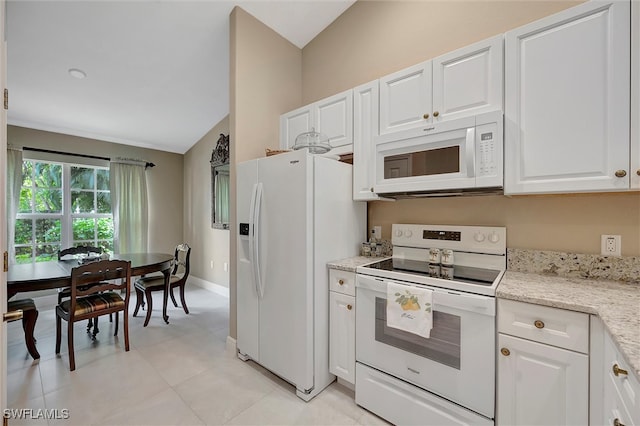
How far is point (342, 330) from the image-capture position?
194 centimetres

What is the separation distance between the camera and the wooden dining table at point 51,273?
7.13ft

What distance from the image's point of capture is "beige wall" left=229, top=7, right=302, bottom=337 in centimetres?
246

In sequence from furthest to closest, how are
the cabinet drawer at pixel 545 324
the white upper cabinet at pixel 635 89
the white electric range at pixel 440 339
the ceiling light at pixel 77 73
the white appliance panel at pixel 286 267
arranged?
the ceiling light at pixel 77 73 < the white appliance panel at pixel 286 267 < the white electric range at pixel 440 339 < the white upper cabinet at pixel 635 89 < the cabinet drawer at pixel 545 324

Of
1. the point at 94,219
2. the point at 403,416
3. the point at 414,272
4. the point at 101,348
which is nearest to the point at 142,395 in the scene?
the point at 101,348

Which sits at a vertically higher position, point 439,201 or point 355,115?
point 355,115

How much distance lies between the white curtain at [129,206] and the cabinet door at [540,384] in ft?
15.8

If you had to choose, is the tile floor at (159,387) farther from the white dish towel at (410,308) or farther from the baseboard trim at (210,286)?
the baseboard trim at (210,286)

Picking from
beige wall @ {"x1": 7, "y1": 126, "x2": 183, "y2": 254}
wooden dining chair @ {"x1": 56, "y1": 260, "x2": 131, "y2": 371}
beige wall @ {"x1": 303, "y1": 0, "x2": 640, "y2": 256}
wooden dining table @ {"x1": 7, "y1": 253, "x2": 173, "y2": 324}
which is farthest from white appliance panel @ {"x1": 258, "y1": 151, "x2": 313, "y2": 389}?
beige wall @ {"x1": 7, "y1": 126, "x2": 183, "y2": 254}

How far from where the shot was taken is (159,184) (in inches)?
189

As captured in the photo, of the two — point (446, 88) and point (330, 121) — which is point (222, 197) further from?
point (446, 88)

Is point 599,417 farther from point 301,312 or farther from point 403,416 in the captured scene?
point 301,312

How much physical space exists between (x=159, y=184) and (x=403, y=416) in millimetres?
4807

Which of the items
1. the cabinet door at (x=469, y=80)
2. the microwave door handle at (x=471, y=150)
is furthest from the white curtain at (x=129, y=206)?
the microwave door handle at (x=471, y=150)

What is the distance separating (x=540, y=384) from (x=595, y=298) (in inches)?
17.6
